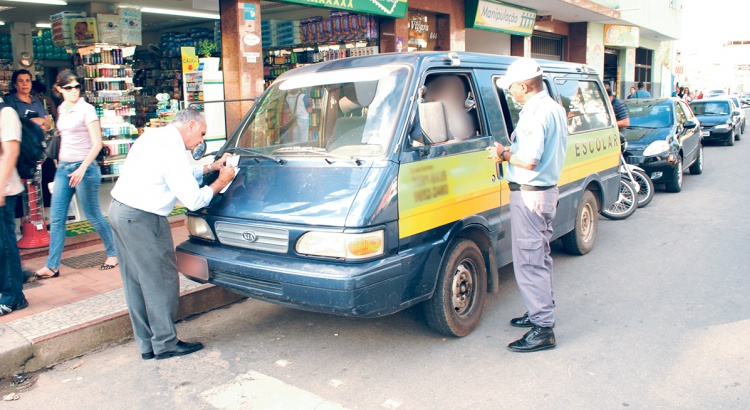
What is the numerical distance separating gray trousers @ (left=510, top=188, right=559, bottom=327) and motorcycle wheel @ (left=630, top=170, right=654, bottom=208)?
5656mm

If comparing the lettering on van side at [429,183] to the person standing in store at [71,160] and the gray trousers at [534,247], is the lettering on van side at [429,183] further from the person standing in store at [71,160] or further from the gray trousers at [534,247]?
the person standing in store at [71,160]

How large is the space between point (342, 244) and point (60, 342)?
2.26m

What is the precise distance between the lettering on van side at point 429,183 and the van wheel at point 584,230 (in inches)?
101

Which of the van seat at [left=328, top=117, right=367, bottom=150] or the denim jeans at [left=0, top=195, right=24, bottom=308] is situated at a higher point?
the van seat at [left=328, top=117, right=367, bottom=150]

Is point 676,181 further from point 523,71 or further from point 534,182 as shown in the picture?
point 523,71

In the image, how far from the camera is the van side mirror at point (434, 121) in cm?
420

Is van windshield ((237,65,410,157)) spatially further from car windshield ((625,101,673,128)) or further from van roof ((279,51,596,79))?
car windshield ((625,101,673,128))

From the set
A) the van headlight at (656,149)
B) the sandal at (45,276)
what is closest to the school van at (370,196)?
the sandal at (45,276)

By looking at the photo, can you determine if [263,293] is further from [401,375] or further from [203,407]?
[401,375]

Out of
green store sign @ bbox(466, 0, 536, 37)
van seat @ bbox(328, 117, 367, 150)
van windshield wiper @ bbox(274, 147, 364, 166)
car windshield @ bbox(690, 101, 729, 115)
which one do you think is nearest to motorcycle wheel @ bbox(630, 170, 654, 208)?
green store sign @ bbox(466, 0, 536, 37)

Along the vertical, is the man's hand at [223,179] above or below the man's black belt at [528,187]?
above

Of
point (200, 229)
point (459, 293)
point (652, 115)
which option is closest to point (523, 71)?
point (459, 293)

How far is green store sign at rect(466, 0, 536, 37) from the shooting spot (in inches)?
535

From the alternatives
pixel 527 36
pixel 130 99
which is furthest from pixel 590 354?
pixel 527 36
